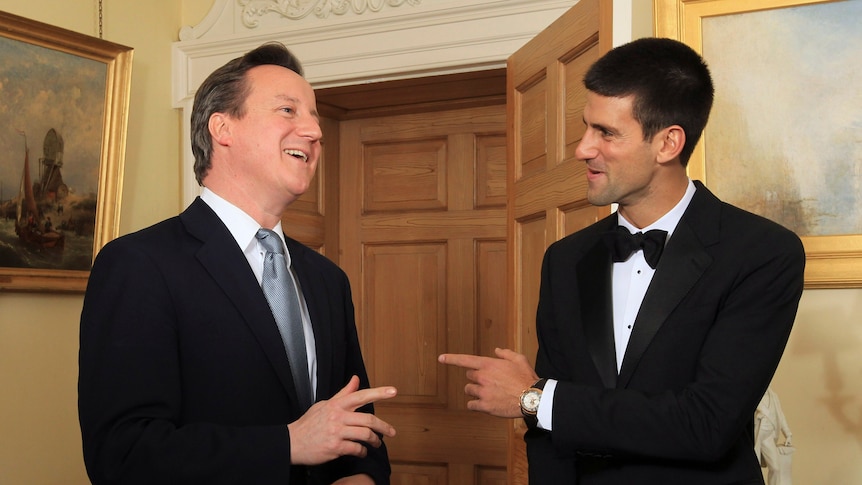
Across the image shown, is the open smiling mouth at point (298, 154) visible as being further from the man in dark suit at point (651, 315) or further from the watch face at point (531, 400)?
the watch face at point (531, 400)

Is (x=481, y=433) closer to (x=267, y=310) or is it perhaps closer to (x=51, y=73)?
(x=51, y=73)

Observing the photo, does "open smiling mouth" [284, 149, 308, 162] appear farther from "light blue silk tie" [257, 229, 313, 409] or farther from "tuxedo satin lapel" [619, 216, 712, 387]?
"tuxedo satin lapel" [619, 216, 712, 387]

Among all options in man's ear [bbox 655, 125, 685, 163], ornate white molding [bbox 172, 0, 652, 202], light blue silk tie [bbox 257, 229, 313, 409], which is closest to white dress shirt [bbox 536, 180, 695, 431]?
man's ear [bbox 655, 125, 685, 163]

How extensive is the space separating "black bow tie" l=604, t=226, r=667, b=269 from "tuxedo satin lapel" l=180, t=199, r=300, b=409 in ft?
2.58

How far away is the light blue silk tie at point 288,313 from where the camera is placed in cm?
207

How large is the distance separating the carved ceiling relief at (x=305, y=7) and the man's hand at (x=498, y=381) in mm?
2506

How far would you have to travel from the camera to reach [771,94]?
336 centimetres

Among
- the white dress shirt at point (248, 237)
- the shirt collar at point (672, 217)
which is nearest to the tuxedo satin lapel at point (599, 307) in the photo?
the shirt collar at point (672, 217)

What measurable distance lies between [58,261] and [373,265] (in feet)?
6.09

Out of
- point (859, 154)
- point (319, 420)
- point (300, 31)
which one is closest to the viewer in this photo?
point (319, 420)

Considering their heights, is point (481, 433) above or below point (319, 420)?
below

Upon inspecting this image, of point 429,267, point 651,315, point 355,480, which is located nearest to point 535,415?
point 651,315

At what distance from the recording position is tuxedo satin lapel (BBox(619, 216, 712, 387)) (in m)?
2.02

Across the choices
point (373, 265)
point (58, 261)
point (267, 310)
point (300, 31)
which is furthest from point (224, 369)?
point (373, 265)
